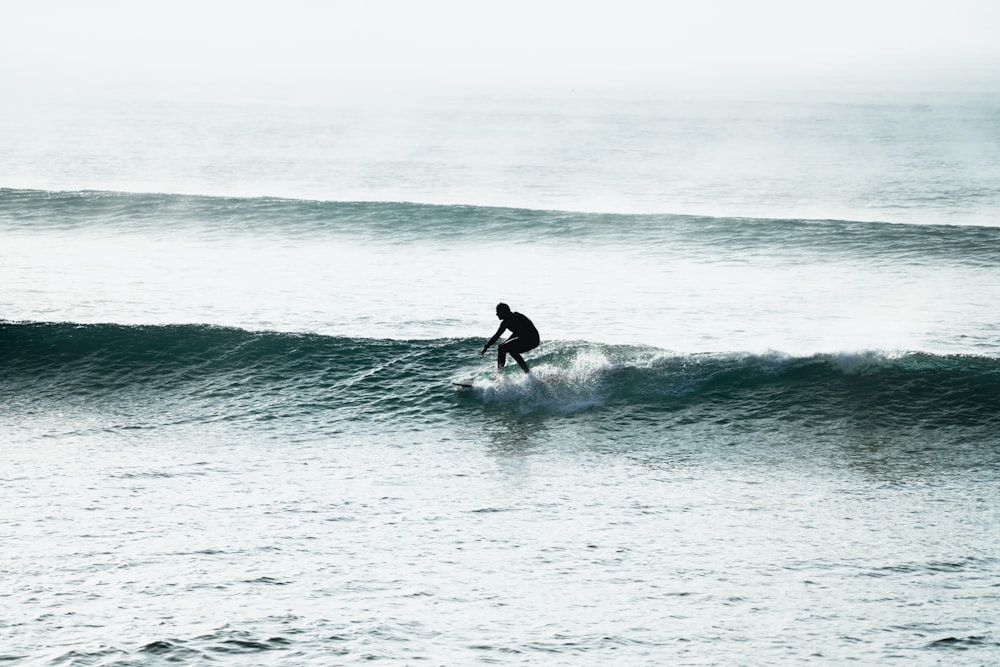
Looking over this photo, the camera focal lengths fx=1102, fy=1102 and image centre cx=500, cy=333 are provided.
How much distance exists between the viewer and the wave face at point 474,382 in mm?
11883

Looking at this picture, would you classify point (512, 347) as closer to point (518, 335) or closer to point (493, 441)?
point (518, 335)

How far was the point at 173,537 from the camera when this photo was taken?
838 cm

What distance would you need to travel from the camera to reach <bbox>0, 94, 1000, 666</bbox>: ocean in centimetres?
705

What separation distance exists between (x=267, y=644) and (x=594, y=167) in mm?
43161

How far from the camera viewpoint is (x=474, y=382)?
41.5 feet

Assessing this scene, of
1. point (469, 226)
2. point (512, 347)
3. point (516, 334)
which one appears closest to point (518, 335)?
point (516, 334)

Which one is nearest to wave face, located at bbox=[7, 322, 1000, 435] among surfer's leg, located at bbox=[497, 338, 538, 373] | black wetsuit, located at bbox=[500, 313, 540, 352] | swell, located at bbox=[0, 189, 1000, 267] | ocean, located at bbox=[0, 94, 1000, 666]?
ocean, located at bbox=[0, 94, 1000, 666]

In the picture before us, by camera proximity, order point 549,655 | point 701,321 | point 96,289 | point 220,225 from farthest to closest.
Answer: point 220,225
point 96,289
point 701,321
point 549,655

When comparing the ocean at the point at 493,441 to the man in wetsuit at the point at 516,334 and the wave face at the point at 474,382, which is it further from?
the man in wetsuit at the point at 516,334

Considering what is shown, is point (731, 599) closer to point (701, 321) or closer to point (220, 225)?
point (701, 321)

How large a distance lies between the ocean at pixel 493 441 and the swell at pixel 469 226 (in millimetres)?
143

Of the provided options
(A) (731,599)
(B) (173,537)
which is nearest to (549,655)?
(A) (731,599)

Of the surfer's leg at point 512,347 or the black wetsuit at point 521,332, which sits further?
the surfer's leg at point 512,347

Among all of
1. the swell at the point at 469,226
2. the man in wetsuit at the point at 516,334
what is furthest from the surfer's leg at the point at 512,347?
the swell at the point at 469,226
